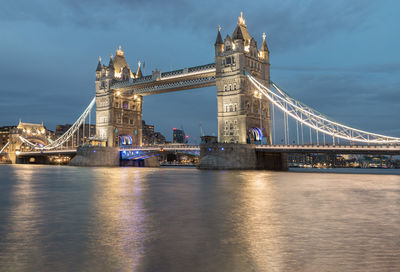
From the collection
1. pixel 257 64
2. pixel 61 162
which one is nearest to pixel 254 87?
pixel 257 64

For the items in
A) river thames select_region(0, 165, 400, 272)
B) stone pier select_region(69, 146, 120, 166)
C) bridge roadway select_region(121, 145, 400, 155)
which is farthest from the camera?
stone pier select_region(69, 146, 120, 166)

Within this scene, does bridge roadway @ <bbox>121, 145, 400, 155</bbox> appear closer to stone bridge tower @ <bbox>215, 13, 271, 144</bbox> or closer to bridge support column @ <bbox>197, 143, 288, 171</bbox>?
bridge support column @ <bbox>197, 143, 288, 171</bbox>

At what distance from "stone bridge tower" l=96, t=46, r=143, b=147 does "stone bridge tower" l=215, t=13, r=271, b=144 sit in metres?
26.9

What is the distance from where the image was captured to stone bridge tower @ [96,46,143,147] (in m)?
77.8

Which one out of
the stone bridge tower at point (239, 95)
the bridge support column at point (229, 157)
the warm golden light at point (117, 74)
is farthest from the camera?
the warm golden light at point (117, 74)

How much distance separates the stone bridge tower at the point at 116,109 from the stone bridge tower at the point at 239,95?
26866 millimetres

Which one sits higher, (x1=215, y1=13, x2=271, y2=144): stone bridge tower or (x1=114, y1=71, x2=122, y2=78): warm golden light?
(x1=114, y1=71, x2=122, y2=78): warm golden light

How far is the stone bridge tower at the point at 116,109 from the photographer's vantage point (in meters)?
77.8

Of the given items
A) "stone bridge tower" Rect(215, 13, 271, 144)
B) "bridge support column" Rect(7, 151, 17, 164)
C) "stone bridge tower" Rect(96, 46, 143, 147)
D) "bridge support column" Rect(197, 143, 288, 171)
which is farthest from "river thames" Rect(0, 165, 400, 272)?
"bridge support column" Rect(7, 151, 17, 164)

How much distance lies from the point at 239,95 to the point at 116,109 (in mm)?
31821

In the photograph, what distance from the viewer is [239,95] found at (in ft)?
190

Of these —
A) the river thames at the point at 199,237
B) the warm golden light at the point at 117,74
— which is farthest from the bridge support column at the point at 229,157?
the river thames at the point at 199,237

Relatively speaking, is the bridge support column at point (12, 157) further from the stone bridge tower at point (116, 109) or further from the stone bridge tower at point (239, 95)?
the stone bridge tower at point (239, 95)

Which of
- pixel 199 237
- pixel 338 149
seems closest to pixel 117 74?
pixel 338 149
